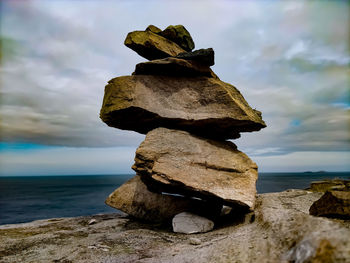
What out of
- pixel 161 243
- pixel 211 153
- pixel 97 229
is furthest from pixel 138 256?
pixel 211 153

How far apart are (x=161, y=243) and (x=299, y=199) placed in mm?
11142

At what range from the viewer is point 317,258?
15.8ft

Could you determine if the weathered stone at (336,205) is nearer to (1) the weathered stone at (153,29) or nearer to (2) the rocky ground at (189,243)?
(2) the rocky ground at (189,243)

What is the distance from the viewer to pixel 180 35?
1858 centimetres

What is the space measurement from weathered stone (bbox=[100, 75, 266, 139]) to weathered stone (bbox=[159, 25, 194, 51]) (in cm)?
452

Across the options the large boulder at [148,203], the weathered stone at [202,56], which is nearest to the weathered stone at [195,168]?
the large boulder at [148,203]

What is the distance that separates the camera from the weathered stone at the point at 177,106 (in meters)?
14.6

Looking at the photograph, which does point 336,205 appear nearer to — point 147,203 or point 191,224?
point 191,224

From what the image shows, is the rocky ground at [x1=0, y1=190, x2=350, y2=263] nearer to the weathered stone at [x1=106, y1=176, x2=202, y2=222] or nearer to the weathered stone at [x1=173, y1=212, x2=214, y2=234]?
the weathered stone at [x1=173, y1=212, x2=214, y2=234]

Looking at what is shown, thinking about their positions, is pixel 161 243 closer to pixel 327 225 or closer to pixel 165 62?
pixel 327 225

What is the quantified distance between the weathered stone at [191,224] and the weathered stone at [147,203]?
1407mm

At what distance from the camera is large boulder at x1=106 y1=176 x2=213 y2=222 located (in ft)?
47.0

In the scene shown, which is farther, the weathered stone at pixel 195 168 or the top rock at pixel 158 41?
the top rock at pixel 158 41

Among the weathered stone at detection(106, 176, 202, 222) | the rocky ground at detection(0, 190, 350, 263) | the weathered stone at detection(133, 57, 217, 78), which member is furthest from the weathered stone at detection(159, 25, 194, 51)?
the rocky ground at detection(0, 190, 350, 263)
